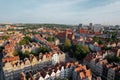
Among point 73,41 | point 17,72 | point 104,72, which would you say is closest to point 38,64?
point 17,72

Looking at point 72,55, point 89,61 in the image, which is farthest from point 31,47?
point 89,61

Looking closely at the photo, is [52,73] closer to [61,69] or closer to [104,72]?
[61,69]

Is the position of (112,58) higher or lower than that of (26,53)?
higher

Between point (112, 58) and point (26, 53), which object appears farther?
point (26, 53)

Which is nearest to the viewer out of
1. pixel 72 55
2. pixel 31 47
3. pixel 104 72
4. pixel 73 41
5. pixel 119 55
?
pixel 104 72

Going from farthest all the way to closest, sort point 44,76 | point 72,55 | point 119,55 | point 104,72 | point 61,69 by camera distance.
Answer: point 72,55 → point 119,55 → point 104,72 → point 61,69 → point 44,76

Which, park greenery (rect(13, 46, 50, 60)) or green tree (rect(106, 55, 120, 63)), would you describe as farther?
park greenery (rect(13, 46, 50, 60))

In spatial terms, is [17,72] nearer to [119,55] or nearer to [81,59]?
[81,59]

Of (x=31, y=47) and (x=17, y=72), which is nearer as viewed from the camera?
(x=17, y=72)

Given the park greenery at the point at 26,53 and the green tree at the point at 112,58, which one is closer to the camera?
the green tree at the point at 112,58
